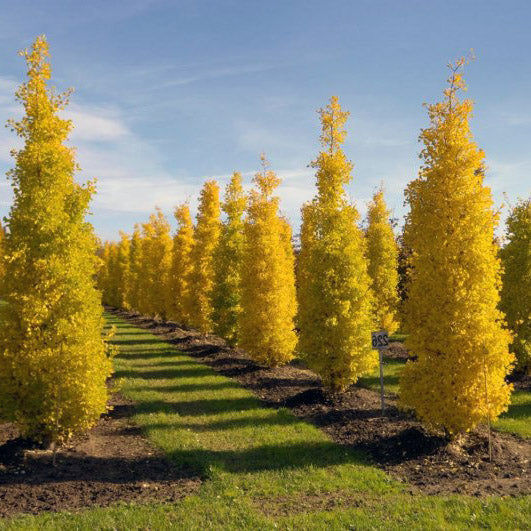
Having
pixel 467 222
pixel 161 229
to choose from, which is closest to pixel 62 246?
pixel 467 222

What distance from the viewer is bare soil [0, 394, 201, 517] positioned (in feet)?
28.9

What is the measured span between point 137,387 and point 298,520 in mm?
11899

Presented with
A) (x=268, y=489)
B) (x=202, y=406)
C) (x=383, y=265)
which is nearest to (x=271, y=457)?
(x=268, y=489)

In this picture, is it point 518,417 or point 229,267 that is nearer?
point 518,417

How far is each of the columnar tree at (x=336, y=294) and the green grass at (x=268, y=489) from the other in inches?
103

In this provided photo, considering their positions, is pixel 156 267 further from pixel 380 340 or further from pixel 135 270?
pixel 380 340

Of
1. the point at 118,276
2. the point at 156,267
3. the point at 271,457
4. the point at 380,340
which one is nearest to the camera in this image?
the point at 271,457

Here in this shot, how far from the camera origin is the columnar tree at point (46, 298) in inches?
433

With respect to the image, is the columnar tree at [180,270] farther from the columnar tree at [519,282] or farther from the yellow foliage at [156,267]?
the columnar tree at [519,282]

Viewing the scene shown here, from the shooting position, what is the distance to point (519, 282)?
2055 cm

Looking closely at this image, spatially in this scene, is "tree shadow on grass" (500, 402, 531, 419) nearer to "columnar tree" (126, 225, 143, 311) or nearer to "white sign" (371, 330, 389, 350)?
"white sign" (371, 330, 389, 350)

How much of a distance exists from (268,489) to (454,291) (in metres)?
6.27

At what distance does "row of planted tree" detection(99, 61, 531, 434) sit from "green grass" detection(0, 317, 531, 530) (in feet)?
9.03

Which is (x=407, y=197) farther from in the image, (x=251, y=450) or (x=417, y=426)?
(x=251, y=450)
